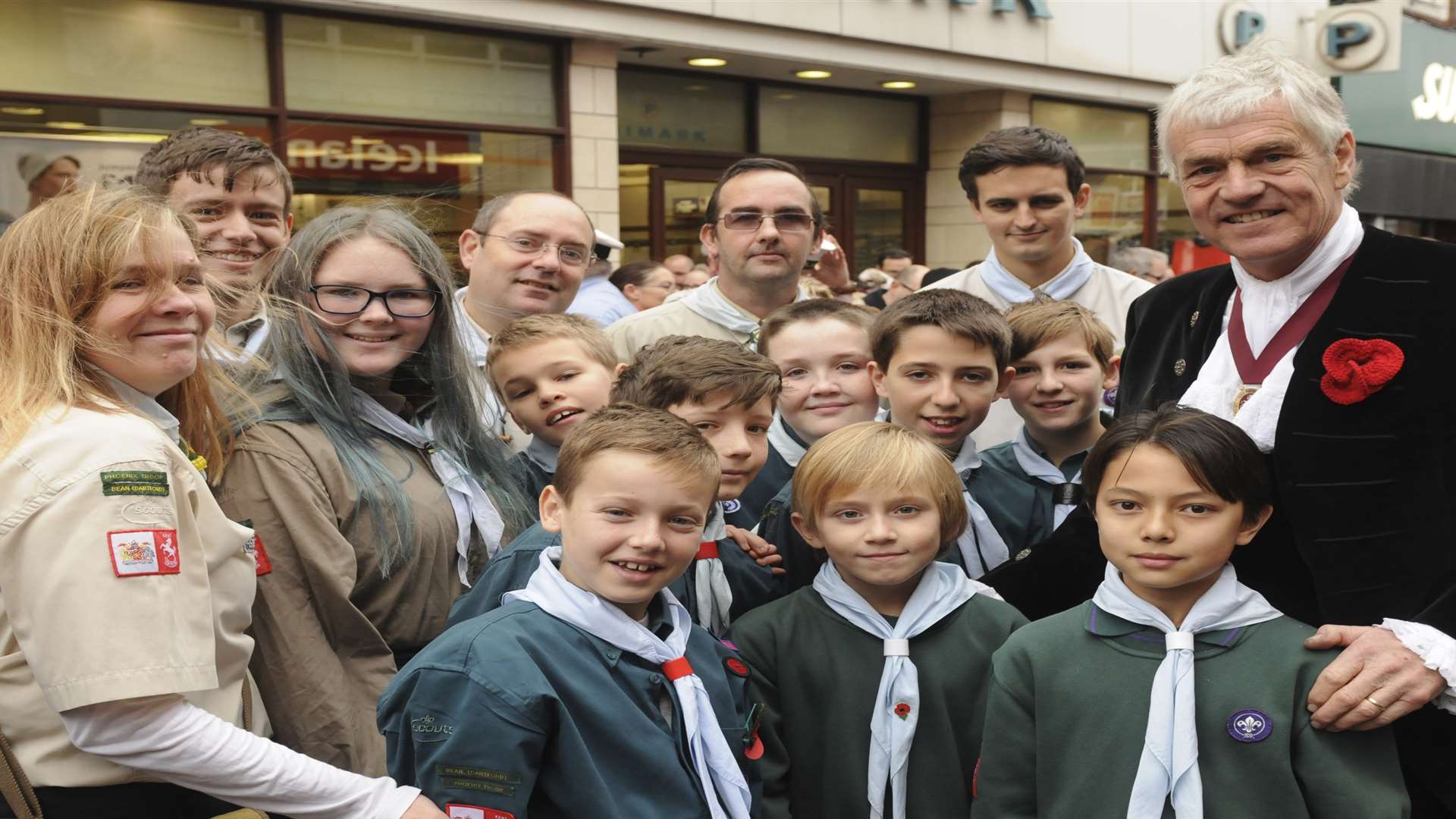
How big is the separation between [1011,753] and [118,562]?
1612mm

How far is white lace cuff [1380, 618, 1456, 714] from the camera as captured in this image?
2145 mm

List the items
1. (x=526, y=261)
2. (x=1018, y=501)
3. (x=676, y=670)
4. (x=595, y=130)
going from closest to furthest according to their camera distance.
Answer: (x=676, y=670) < (x=1018, y=501) < (x=526, y=261) < (x=595, y=130)

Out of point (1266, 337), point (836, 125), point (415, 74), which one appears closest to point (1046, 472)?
point (1266, 337)

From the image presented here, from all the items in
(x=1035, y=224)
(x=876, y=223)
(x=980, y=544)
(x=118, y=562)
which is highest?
(x=876, y=223)

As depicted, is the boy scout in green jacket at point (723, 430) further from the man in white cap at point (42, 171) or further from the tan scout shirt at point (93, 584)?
the man in white cap at point (42, 171)

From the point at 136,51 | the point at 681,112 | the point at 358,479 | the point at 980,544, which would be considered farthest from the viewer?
the point at 681,112

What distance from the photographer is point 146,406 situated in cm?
225

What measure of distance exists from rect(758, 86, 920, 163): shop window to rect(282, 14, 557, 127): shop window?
9.23 feet

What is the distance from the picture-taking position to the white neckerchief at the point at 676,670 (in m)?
2.29

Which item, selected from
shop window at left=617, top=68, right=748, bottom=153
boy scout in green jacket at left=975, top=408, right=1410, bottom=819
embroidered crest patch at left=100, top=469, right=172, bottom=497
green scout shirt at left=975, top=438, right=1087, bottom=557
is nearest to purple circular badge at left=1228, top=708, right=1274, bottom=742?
boy scout in green jacket at left=975, top=408, right=1410, bottom=819

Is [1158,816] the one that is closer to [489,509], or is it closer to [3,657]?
[489,509]

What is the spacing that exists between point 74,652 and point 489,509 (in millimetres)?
1090

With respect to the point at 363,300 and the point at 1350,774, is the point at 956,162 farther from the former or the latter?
the point at 1350,774

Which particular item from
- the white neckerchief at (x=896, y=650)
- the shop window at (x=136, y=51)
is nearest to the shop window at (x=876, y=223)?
the shop window at (x=136, y=51)
